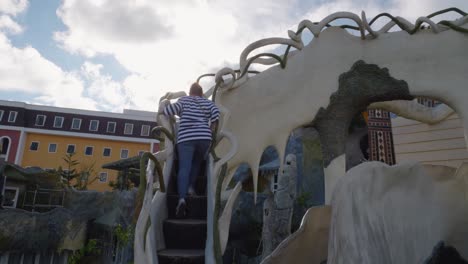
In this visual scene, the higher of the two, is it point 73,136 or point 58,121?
point 58,121

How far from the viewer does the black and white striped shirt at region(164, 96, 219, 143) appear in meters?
3.39

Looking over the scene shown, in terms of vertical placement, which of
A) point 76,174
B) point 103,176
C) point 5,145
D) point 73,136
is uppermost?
point 73,136

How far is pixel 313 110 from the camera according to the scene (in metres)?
4.24

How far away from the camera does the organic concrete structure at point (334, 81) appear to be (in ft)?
13.4

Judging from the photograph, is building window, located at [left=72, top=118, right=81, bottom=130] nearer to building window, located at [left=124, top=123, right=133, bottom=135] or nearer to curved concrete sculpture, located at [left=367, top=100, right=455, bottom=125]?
building window, located at [left=124, top=123, right=133, bottom=135]

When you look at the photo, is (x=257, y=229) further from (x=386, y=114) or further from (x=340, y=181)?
(x=340, y=181)

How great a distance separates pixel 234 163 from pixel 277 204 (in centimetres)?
624

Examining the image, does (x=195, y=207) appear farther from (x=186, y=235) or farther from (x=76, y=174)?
(x=76, y=174)

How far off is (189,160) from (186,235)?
29.5 inches

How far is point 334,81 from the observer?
4.25 metres

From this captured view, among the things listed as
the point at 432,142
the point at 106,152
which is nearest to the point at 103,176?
the point at 106,152

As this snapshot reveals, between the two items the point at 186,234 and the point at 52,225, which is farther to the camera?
the point at 52,225

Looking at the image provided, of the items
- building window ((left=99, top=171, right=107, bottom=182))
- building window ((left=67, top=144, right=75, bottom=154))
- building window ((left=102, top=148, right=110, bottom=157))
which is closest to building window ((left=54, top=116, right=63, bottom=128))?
building window ((left=67, top=144, right=75, bottom=154))

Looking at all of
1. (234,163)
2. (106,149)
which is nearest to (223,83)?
(234,163)
